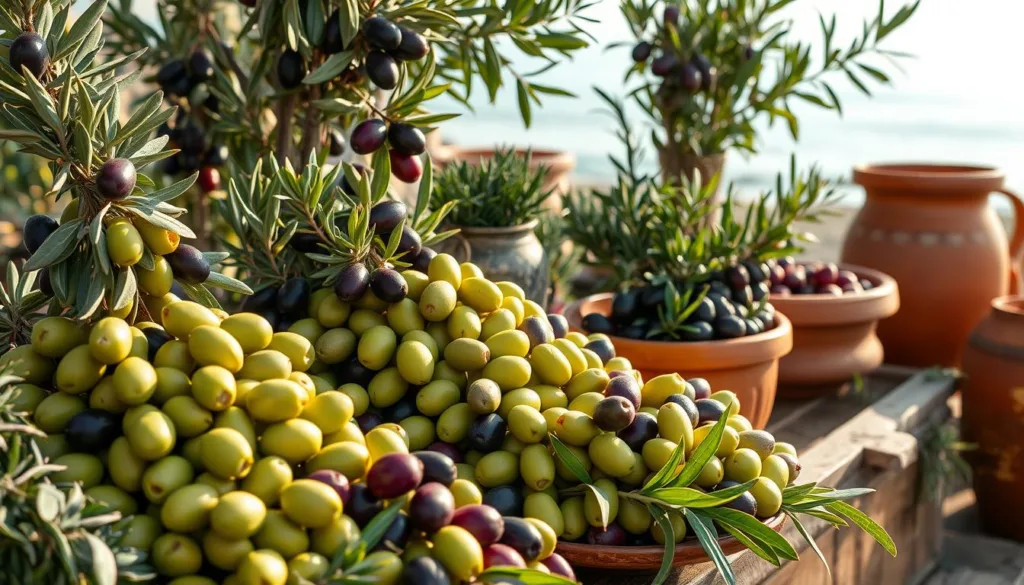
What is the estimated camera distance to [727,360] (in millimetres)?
1509

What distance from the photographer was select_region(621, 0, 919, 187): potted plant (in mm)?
1964

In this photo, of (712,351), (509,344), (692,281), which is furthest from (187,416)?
(692,281)

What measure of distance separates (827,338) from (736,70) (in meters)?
0.59

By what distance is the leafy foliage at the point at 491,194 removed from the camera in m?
1.56

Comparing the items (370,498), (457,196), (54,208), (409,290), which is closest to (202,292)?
(409,290)

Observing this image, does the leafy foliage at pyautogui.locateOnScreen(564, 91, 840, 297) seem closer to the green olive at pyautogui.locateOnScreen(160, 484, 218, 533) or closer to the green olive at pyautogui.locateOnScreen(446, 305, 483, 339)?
the green olive at pyautogui.locateOnScreen(446, 305, 483, 339)

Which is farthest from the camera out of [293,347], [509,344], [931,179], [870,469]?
[931,179]

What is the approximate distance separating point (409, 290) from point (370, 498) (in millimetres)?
340

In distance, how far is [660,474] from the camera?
94 centimetres

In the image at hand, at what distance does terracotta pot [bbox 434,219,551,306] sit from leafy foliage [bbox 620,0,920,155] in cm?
64

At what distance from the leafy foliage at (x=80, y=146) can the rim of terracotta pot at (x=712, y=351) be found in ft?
2.70

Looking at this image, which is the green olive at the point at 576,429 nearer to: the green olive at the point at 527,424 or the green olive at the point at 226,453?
the green olive at the point at 527,424

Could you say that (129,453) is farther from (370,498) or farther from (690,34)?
(690,34)

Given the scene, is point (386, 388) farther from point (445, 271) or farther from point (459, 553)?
point (459, 553)
